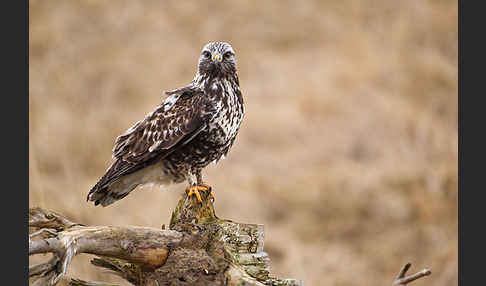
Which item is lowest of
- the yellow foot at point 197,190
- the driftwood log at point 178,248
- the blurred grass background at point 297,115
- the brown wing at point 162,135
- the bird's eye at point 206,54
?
the driftwood log at point 178,248

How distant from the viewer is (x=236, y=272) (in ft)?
12.8

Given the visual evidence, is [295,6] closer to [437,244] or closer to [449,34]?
[449,34]

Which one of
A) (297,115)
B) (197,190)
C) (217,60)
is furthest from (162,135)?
(297,115)

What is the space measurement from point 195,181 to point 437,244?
5490 millimetres

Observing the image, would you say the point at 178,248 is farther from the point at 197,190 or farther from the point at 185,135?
the point at 185,135

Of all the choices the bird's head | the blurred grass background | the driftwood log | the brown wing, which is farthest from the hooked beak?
the blurred grass background

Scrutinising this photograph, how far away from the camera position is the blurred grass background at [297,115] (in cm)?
895

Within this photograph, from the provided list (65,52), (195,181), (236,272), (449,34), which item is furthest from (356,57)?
(236,272)

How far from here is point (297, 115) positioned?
33.0 feet

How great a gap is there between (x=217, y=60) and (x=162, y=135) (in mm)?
690

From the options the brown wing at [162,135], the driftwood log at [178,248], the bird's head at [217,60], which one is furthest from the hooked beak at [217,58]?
the driftwood log at [178,248]

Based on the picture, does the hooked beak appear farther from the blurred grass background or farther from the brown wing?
the blurred grass background

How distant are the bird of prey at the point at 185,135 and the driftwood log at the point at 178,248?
41 cm

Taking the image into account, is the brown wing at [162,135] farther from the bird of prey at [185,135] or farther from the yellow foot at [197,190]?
the yellow foot at [197,190]
